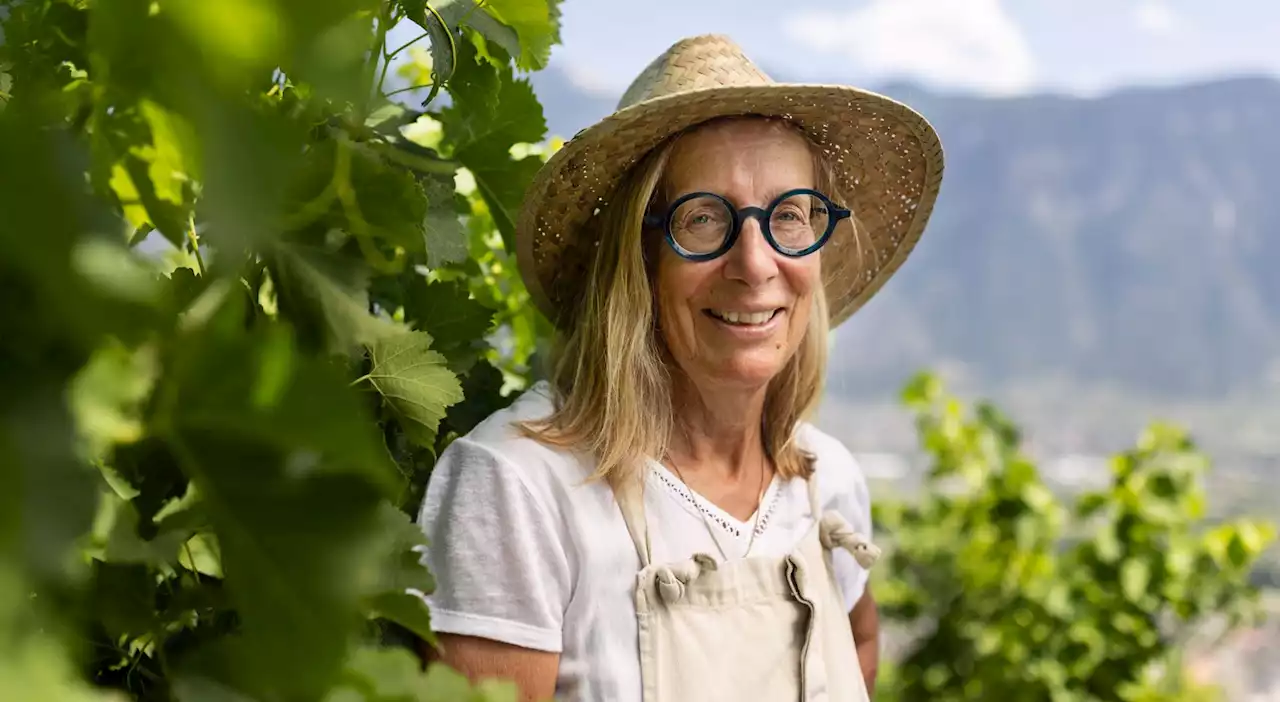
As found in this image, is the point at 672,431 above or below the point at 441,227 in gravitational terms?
below

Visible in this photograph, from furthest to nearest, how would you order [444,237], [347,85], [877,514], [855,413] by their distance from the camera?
1. [855,413]
2. [877,514]
3. [444,237]
4. [347,85]

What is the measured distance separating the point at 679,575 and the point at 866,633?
44 centimetres

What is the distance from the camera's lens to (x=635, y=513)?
3.25 ft

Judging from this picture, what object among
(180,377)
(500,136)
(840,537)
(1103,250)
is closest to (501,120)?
(500,136)

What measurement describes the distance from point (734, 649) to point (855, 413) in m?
3.86

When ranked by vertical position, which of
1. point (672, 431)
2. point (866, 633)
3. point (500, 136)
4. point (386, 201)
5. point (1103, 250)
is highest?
point (1103, 250)

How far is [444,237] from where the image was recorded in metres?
0.77

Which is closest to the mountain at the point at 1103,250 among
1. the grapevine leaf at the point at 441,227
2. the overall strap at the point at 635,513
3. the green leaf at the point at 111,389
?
the overall strap at the point at 635,513

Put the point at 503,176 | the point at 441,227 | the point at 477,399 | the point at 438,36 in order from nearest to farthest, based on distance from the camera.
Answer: the point at 438,36, the point at 441,227, the point at 503,176, the point at 477,399

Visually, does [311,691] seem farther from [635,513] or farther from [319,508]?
[635,513]

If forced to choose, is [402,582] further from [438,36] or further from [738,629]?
[738,629]

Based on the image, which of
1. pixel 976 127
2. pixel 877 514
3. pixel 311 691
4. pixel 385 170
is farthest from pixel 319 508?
pixel 976 127

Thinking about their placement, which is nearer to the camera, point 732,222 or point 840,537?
point 732,222

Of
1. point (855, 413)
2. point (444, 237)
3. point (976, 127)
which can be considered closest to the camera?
point (444, 237)
